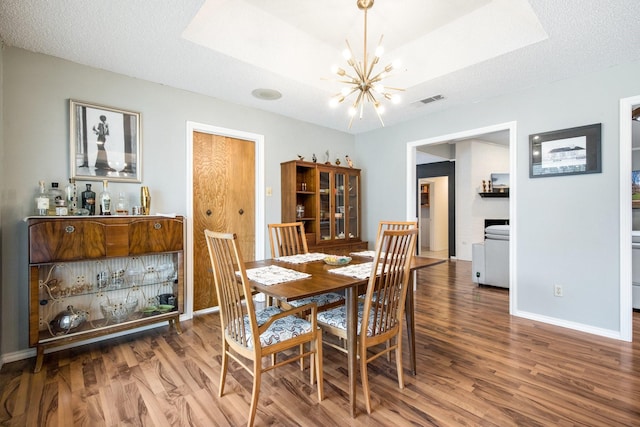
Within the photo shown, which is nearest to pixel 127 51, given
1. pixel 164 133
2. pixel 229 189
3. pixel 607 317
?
pixel 164 133

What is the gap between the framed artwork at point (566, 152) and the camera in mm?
2840

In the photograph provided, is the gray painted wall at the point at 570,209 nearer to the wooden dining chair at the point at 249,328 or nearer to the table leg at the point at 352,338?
the table leg at the point at 352,338

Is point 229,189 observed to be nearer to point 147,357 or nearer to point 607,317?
point 147,357

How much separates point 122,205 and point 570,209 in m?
4.28

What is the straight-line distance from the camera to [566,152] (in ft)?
9.82

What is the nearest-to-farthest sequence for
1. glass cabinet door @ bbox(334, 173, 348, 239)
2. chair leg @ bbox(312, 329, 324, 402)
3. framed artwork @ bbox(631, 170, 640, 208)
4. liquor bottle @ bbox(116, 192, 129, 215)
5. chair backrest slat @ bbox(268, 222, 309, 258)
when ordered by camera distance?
chair leg @ bbox(312, 329, 324, 402) → liquor bottle @ bbox(116, 192, 129, 215) → chair backrest slat @ bbox(268, 222, 309, 258) → glass cabinet door @ bbox(334, 173, 348, 239) → framed artwork @ bbox(631, 170, 640, 208)

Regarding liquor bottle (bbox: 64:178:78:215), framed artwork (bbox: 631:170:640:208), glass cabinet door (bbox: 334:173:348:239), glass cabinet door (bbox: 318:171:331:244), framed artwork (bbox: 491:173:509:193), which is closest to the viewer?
liquor bottle (bbox: 64:178:78:215)

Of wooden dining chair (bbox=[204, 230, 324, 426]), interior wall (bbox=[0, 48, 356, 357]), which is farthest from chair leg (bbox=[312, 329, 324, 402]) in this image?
interior wall (bbox=[0, 48, 356, 357])

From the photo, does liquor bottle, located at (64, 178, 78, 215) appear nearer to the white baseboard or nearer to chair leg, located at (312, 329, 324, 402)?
chair leg, located at (312, 329, 324, 402)

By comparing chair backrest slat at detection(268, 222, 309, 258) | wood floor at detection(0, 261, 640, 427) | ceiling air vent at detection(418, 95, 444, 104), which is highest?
ceiling air vent at detection(418, 95, 444, 104)

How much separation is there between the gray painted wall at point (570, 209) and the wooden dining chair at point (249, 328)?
2.69 m

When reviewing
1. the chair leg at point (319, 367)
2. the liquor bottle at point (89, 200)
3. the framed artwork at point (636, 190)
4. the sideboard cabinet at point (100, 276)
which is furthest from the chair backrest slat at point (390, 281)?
the framed artwork at point (636, 190)

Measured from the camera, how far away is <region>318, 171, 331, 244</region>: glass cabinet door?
4.30 metres

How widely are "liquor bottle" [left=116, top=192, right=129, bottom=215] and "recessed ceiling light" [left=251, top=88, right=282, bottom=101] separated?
1.68 metres
